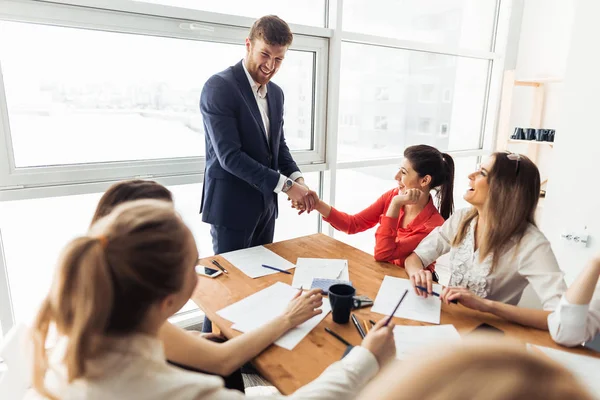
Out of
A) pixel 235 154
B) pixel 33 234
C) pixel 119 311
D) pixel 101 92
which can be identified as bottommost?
pixel 33 234

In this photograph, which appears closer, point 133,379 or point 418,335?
point 133,379

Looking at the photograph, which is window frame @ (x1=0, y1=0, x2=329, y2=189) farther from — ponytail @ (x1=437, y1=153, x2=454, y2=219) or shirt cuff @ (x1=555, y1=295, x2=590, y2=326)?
shirt cuff @ (x1=555, y1=295, x2=590, y2=326)

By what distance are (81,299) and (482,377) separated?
610 mm

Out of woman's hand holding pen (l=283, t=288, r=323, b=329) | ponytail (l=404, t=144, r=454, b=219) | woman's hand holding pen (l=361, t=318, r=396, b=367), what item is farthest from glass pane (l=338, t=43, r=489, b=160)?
woman's hand holding pen (l=361, t=318, r=396, b=367)

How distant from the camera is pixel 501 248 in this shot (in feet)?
4.68

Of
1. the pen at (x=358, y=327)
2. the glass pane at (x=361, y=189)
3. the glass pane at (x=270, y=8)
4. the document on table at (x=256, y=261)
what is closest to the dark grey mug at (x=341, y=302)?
the pen at (x=358, y=327)

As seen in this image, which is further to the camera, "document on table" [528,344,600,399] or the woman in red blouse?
the woman in red blouse

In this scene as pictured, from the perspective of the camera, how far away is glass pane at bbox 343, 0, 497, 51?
2.87 meters

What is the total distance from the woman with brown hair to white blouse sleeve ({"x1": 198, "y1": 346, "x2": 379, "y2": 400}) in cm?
42

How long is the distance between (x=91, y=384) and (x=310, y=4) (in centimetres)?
259

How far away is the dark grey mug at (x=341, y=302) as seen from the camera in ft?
3.80

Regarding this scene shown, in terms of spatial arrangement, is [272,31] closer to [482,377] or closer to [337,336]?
[337,336]

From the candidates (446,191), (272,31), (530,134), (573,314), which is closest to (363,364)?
(573,314)

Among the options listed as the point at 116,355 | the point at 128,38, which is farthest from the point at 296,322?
the point at 128,38
